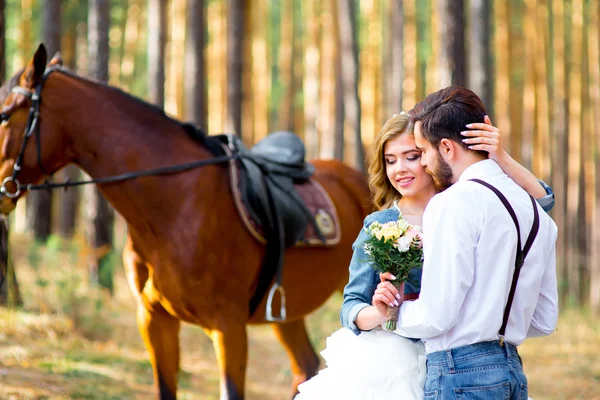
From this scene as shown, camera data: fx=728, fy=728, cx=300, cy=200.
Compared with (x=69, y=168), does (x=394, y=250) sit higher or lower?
lower

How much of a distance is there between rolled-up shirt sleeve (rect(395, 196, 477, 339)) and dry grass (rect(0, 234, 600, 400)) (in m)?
3.89

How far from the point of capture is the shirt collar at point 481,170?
2.38 m

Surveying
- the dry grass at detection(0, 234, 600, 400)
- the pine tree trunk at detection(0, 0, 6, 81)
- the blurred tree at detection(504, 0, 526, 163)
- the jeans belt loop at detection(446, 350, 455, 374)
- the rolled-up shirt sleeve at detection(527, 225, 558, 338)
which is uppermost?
the blurred tree at detection(504, 0, 526, 163)

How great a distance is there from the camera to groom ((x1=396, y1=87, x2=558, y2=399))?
7.32ft

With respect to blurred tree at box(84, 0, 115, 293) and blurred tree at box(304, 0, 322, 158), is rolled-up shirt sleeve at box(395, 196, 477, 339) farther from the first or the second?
blurred tree at box(304, 0, 322, 158)

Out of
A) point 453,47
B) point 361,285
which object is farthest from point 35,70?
point 453,47

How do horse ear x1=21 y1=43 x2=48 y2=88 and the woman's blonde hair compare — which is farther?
horse ear x1=21 y1=43 x2=48 y2=88

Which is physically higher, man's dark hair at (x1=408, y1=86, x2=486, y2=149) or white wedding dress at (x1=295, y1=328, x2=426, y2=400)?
man's dark hair at (x1=408, y1=86, x2=486, y2=149)

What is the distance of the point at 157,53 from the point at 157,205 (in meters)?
8.55

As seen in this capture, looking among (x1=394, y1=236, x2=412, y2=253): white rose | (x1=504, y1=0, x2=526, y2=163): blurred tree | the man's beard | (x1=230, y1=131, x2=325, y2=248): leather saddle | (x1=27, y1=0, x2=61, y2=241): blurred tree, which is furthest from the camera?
(x1=504, y1=0, x2=526, y2=163): blurred tree

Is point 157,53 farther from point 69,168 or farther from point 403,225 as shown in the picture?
point 403,225

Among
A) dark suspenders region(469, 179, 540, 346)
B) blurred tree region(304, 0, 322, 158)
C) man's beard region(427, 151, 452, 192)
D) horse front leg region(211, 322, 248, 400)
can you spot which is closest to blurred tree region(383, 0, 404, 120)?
blurred tree region(304, 0, 322, 158)

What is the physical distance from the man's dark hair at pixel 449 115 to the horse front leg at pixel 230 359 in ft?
7.90

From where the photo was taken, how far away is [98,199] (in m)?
9.97
